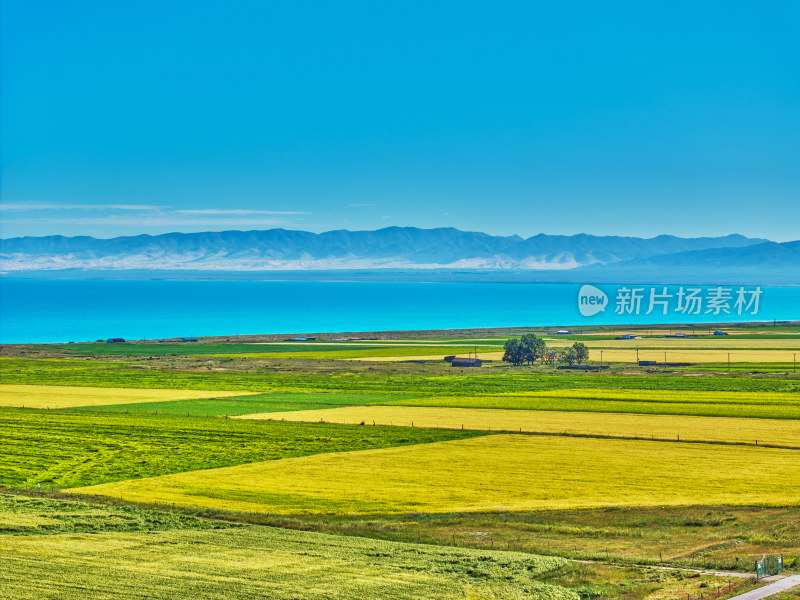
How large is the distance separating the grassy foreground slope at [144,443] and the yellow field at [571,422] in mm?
3130

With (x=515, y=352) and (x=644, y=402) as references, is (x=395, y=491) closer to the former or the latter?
(x=644, y=402)

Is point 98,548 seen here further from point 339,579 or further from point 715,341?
point 715,341

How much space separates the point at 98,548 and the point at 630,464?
19558 mm

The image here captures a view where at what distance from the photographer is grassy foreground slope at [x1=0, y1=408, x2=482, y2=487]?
1380 inches

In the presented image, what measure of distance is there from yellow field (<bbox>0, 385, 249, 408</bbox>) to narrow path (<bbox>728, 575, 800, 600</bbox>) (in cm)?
4349

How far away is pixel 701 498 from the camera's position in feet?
97.0

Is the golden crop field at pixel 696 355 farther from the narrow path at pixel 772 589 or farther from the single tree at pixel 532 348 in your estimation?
the narrow path at pixel 772 589

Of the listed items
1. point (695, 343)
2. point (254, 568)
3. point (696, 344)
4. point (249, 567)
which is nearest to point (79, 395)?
point (249, 567)

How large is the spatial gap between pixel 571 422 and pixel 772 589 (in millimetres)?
26913

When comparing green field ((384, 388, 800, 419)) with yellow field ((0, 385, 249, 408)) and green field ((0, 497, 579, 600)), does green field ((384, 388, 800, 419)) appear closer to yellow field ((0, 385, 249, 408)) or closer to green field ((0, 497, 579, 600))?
yellow field ((0, 385, 249, 408))

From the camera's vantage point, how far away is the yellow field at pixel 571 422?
139 ft

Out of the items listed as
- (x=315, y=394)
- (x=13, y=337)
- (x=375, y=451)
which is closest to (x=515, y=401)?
(x=315, y=394)

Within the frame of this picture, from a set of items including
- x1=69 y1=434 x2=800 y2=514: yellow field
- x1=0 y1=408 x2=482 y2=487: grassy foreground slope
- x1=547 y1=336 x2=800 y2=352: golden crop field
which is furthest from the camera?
x1=547 y1=336 x2=800 y2=352: golden crop field

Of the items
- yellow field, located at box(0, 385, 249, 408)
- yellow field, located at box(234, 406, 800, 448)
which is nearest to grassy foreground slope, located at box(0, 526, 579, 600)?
yellow field, located at box(234, 406, 800, 448)
